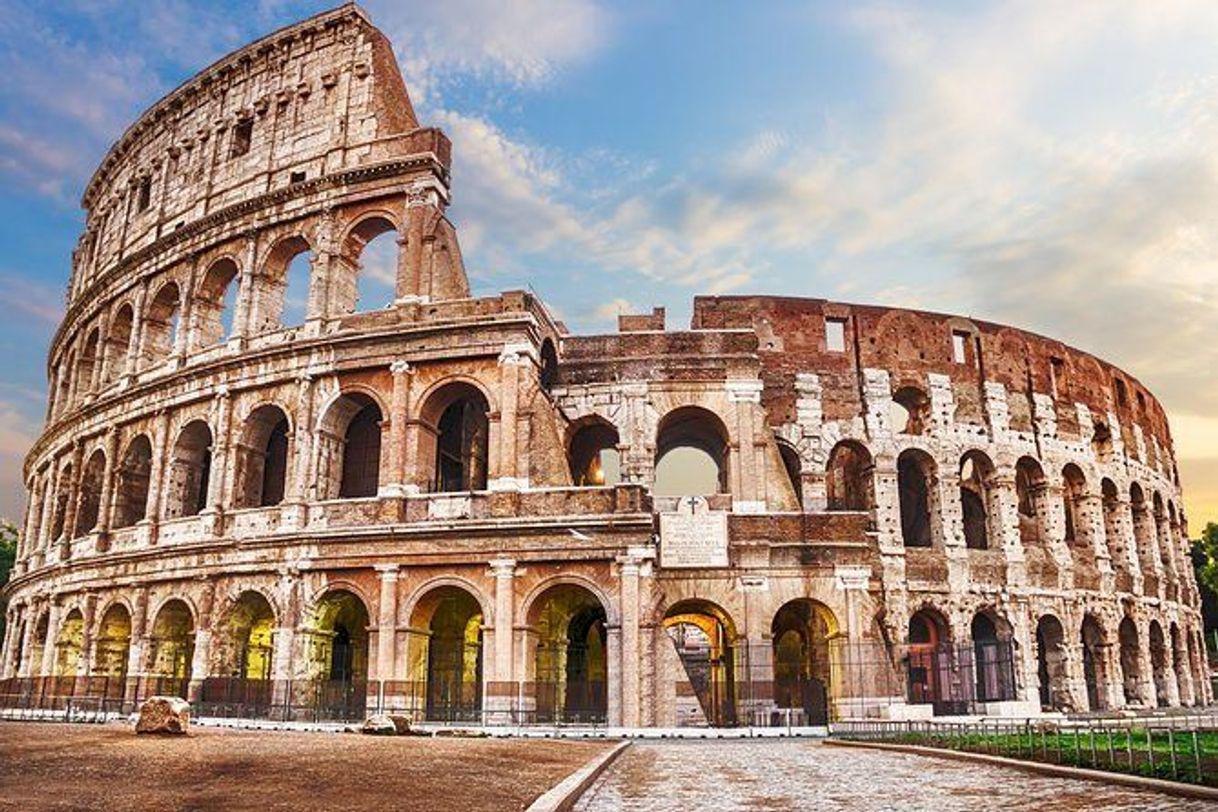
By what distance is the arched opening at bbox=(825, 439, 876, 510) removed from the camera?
25.0 metres

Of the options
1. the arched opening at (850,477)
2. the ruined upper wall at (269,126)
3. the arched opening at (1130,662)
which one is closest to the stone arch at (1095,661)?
the arched opening at (1130,662)

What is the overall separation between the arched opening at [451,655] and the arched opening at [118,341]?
1271cm

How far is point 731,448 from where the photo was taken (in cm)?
2134

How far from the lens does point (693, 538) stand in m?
19.6

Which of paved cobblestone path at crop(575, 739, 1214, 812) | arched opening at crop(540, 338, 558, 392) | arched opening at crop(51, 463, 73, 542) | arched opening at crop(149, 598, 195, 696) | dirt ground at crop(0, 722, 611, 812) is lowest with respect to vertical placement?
paved cobblestone path at crop(575, 739, 1214, 812)

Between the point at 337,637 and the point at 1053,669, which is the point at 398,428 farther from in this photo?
the point at 1053,669

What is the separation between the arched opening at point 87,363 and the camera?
2877cm

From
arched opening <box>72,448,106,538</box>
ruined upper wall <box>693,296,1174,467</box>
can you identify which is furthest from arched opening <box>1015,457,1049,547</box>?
arched opening <box>72,448,106,538</box>

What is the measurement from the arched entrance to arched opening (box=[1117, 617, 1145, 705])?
1224 mm

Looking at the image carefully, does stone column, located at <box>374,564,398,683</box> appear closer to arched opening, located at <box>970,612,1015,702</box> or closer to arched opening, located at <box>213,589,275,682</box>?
arched opening, located at <box>213,589,275,682</box>

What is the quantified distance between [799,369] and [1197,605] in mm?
18900

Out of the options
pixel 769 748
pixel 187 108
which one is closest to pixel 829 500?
pixel 769 748

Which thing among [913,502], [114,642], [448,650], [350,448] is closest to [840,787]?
[448,650]

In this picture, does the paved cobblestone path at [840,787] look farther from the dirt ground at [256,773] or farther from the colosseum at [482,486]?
the colosseum at [482,486]
